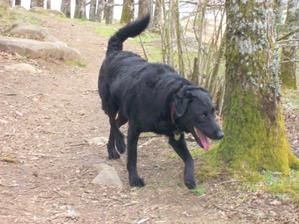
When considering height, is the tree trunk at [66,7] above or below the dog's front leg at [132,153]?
above

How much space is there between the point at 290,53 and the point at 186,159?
6.13m

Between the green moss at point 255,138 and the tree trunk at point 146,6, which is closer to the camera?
the green moss at point 255,138

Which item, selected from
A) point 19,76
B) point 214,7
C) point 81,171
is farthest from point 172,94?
point 19,76

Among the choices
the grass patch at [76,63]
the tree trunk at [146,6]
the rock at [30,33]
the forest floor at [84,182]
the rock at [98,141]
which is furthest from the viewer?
the rock at [30,33]

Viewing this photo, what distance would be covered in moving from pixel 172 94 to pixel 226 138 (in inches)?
27.3

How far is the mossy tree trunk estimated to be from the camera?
483cm

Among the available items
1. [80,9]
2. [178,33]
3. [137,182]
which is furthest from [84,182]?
[80,9]

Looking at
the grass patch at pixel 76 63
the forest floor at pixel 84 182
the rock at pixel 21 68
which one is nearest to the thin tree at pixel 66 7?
the grass patch at pixel 76 63

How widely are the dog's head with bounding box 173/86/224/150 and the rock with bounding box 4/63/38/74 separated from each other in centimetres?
629

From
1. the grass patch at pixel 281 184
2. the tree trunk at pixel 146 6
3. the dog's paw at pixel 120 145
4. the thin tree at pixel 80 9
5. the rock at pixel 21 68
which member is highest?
the tree trunk at pixel 146 6

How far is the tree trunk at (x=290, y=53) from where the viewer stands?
385 inches

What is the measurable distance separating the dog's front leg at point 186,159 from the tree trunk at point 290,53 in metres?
4.64

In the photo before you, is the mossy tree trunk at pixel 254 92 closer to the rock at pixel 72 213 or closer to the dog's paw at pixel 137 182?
the dog's paw at pixel 137 182

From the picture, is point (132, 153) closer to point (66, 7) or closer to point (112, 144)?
point (112, 144)
